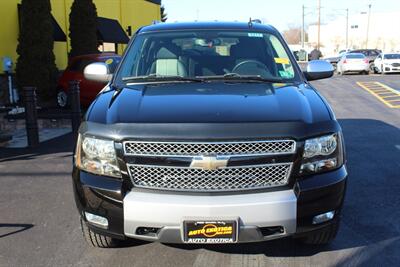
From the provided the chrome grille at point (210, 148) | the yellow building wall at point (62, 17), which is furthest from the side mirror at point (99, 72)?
the yellow building wall at point (62, 17)

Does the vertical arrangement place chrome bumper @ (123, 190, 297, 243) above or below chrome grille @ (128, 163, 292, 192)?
below

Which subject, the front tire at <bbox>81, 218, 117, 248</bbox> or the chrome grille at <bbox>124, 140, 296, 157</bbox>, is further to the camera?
the front tire at <bbox>81, 218, 117, 248</bbox>

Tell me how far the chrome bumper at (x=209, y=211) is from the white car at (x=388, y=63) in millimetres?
27623

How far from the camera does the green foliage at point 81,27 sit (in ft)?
59.3

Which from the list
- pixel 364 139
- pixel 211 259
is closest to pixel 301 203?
pixel 211 259

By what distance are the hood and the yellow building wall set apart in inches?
457

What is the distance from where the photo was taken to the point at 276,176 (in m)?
3.32

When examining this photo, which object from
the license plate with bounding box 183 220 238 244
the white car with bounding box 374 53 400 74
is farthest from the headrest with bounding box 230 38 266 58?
the white car with bounding box 374 53 400 74

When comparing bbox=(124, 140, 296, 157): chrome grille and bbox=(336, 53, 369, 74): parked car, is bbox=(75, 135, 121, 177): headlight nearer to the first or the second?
bbox=(124, 140, 296, 157): chrome grille

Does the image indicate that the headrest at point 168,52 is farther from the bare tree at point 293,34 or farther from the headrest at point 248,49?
the bare tree at point 293,34

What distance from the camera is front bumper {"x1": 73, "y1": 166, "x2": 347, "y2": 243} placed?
3.17m

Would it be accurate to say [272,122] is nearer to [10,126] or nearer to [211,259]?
[211,259]

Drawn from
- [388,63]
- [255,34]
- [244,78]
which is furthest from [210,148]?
[388,63]

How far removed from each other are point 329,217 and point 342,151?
485 mm
